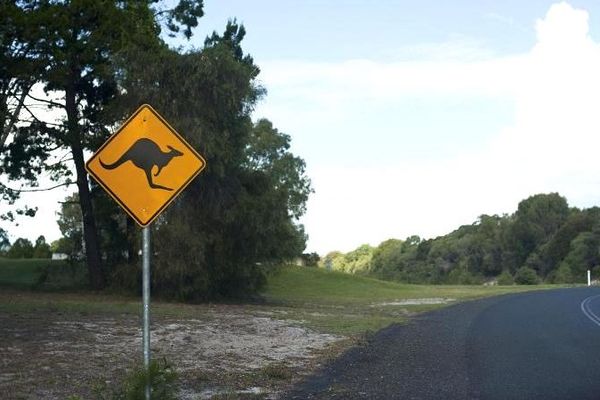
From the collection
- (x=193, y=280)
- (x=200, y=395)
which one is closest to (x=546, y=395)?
(x=200, y=395)

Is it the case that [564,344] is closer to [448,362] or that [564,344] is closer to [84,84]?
[448,362]

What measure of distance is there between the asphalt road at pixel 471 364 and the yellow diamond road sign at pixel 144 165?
4128 millimetres

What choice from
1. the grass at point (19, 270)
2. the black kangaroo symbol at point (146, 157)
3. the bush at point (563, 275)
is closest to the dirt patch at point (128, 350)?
the black kangaroo symbol at point (146, 157)

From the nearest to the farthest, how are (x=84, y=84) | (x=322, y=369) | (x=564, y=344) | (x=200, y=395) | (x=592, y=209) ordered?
(x=200, y=395) → (x=322, y=369) → (x=564, y=344) → (x=84, y=84) → (x=592, y=209)

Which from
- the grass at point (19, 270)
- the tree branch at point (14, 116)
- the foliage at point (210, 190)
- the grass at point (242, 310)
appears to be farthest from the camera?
the grass at point (19, 270)

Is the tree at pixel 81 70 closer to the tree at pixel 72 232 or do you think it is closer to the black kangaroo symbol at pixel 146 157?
the tree at pixel 72 232

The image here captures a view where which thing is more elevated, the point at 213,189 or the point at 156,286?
the point at 213,189

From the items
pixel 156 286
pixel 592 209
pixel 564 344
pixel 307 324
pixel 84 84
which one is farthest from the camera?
pixel 592 209

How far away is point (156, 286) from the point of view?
29109 millimetres

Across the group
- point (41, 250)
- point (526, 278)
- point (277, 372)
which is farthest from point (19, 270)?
point (526, 278)

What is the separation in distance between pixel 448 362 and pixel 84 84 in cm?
2282

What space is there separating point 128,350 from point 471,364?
642 centimetres

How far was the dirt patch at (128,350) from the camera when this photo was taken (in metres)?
10.8

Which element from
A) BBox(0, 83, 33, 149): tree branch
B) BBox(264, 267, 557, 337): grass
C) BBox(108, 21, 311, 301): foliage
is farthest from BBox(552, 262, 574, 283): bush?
BBox(0, 83, 33, 149): tree branch
